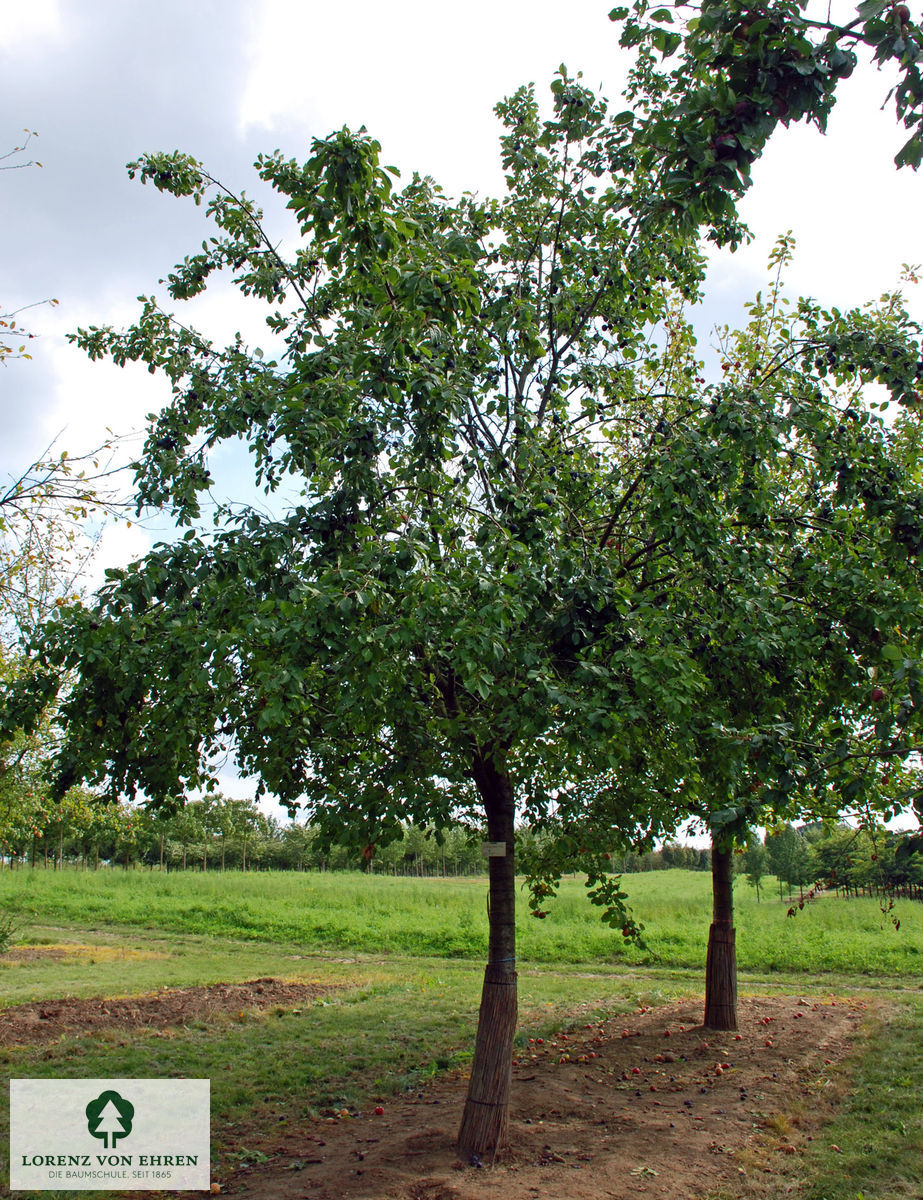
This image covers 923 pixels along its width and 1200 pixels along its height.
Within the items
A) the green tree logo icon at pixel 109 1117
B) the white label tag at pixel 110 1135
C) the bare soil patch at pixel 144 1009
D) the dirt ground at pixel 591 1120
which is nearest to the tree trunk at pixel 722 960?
the dirt ground at pixel 591 1120

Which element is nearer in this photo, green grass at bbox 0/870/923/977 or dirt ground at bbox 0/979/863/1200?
dirt ground at bbox 0/979/863/1200

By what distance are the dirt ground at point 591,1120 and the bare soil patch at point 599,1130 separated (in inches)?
0.7

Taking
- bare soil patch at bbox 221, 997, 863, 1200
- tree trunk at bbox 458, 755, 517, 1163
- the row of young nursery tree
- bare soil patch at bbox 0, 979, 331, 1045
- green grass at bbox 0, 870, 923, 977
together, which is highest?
the row of young nursery tree

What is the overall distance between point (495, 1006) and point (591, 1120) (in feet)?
5.19

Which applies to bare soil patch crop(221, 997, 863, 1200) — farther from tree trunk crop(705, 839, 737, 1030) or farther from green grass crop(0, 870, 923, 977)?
green grass crop(0, 870, 923, 977)

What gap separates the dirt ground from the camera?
17.7 ft

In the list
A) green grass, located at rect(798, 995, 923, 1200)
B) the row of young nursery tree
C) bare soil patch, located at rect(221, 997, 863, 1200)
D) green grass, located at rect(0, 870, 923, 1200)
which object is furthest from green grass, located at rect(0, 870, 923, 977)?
the row of young nursery tree

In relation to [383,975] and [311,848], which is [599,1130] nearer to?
[311,848]

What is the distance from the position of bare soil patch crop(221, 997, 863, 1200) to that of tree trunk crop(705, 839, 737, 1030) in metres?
0.30

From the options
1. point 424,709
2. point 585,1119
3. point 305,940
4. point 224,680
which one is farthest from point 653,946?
point 224,680

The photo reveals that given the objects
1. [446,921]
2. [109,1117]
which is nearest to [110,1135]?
[109,1117]

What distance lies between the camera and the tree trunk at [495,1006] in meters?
5.92

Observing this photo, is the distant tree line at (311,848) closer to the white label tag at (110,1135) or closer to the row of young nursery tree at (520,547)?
the row of young nursery tree at (520,547)

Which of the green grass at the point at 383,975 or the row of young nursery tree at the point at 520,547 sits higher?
the row of young nursery tree at the point at 520,547
